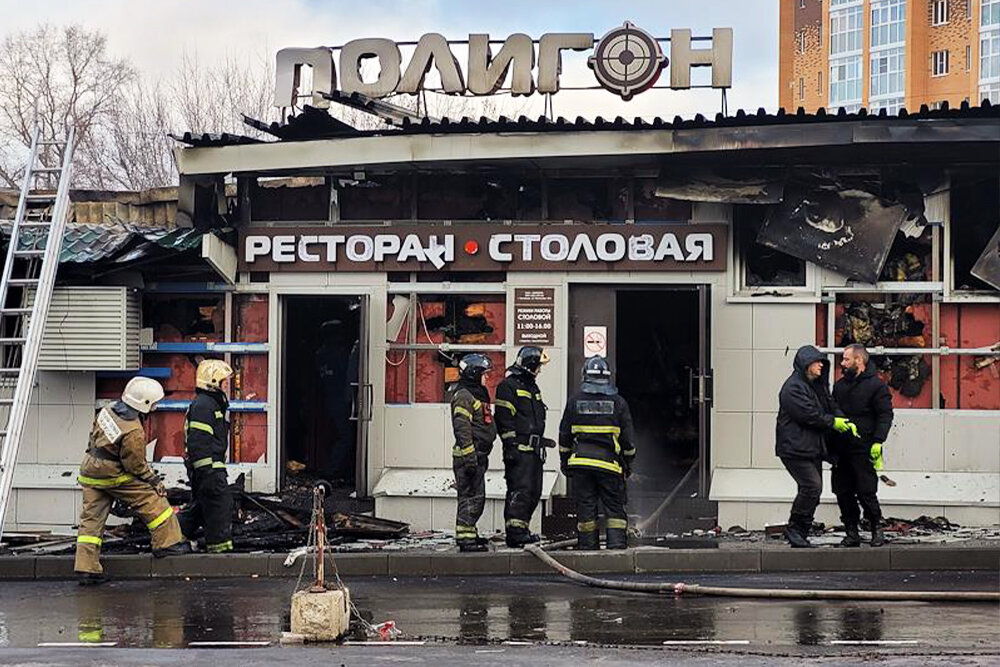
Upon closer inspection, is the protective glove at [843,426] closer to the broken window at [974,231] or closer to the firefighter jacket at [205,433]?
the broken window at [974,231]

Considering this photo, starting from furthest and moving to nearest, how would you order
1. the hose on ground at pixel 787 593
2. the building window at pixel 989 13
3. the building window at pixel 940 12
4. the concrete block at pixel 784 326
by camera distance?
the building window at pixel 940 12 < the building window at pixel 989 13 < the concrete block at pixel 784 326 < the hose on ground at pixel 787 593

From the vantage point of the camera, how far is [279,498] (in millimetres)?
16078

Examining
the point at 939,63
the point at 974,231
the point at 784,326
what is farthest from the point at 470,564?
the point at 939,63

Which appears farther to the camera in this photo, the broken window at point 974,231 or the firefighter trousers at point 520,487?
the broken window at point 974,231

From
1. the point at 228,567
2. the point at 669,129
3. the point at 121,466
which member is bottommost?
the point at 228,567

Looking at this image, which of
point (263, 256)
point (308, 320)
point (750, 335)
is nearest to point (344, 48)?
point (263, 256)

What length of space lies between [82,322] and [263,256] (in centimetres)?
197

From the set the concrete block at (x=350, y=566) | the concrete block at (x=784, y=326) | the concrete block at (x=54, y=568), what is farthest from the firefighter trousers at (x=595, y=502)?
the concrete block at (x=54, y=568)

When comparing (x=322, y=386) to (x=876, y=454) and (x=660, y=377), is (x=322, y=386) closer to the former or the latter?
(x=660, y=377)

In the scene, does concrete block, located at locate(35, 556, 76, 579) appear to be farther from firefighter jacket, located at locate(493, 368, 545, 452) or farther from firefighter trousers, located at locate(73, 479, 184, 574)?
firefighter jacket, located at locate(493, 368, 545, 452)

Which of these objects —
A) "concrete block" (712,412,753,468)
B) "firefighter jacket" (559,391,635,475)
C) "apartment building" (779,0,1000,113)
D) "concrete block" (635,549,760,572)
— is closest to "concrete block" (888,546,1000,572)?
"concrete block" (635,549,760,572)

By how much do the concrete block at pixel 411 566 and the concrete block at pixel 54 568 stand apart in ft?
9.37

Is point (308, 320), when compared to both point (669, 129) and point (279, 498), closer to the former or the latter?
point (279, 498)

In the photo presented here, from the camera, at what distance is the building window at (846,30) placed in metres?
87.4
